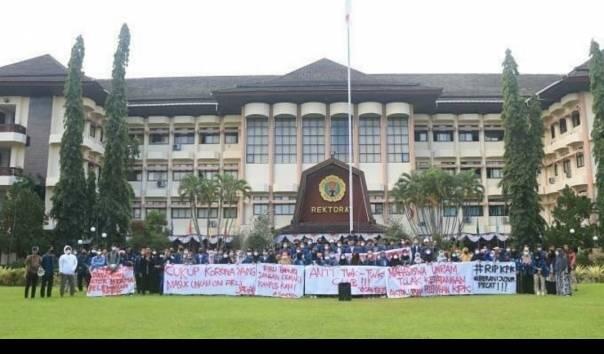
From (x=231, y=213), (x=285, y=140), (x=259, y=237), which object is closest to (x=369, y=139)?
(x=285, y=140)

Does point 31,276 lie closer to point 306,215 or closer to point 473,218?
point 306,215

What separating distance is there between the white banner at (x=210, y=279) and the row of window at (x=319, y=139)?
94.8 ft

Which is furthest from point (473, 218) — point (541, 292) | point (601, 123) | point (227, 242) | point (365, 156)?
point (541, 292)

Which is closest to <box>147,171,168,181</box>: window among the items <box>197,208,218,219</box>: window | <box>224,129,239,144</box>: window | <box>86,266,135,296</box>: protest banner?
<box>197,208,218,219</box>: window

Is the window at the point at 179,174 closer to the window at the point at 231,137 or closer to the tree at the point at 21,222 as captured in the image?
the window at the point at 231,137

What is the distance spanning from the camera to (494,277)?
19.5 m

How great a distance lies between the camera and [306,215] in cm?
3853

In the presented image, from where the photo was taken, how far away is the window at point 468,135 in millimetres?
50938

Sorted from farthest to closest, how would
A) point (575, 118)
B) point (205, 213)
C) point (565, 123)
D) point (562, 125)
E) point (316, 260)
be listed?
point (205, 213) → point (562, 125) → point (565, 123) → point (575, 118) → point (316, 260)

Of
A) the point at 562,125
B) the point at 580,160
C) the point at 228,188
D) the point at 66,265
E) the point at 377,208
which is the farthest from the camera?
Result: the point at 377,208

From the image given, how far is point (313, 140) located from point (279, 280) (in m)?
30.7

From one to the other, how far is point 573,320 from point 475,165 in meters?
40.2

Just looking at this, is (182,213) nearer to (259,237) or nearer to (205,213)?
(205,213)

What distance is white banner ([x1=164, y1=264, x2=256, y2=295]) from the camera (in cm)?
1920
